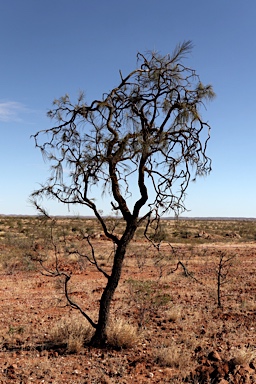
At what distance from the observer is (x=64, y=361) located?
6.30 meters

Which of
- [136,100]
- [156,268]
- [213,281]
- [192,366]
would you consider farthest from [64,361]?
[156,268]

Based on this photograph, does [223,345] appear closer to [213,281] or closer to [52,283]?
[213,281]

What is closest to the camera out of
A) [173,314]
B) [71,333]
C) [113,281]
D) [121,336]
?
[113,281]

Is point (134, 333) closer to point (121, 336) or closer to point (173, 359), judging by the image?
point (121, 336)

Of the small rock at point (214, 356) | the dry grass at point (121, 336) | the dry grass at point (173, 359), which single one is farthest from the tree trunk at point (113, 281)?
the small rock at point (214, 356)

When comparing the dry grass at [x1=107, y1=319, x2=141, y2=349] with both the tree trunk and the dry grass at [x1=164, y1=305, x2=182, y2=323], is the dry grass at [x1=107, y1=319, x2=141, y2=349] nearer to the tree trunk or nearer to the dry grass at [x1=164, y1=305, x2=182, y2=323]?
the tree trunk

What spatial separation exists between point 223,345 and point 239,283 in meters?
7.35

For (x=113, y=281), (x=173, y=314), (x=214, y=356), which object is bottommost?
(x=173, y=314)

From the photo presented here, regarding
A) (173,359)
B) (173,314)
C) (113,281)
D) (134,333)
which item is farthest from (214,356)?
(173,314)

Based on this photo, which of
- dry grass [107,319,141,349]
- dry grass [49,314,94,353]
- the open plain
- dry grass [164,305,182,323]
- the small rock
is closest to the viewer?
the open plain

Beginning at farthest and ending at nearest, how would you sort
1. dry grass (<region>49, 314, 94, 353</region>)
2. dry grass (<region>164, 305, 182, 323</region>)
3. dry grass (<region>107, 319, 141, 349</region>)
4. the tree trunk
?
dry grass (<region>164, 305, 182, 323</region>) → dry grass (<region>49, 314, 94, 353</region>) → dry grass (<region>107, 319, 141, 349</region>) → the tree trunk

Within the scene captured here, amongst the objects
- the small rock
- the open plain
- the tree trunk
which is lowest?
the open plain

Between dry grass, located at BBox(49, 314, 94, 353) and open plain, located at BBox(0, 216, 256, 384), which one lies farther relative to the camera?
dry grass, located at BBox(49, 314, 94, 353)

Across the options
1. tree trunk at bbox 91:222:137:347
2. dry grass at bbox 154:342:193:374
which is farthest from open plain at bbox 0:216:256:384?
tree trunk at bbox 91:222:137:347
